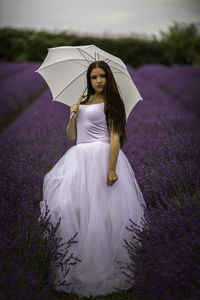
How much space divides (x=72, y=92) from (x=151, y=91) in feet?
17.8

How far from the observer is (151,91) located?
24.1 feet

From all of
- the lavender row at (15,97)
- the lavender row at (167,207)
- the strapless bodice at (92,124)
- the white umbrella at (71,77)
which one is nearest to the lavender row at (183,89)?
the lavender row at (167,207)

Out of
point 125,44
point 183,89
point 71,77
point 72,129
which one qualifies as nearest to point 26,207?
point 72,129

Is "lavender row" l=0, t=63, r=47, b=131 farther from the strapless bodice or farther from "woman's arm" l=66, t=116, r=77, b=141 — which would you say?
the strapless bodice

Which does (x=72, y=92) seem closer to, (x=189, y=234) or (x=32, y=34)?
(x=189, y=234)

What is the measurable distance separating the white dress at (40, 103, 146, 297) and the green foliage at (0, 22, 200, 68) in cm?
2222

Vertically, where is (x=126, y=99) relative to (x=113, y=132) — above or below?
above

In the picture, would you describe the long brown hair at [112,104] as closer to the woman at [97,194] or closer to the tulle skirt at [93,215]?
the woman at [97,194]

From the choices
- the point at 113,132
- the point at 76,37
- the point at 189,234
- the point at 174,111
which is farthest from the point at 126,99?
the point at 76,37

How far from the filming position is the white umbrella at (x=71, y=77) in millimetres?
2119

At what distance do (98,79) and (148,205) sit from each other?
109cm

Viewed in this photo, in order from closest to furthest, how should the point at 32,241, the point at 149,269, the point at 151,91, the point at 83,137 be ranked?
the point at 149,269 < the point at 32,241 < the point at 83,137 < the point at 151,91

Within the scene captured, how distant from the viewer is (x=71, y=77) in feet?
7.25

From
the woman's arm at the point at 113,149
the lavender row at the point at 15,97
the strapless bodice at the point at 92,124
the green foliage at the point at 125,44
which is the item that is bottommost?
the lavender row at the point at 15,97
